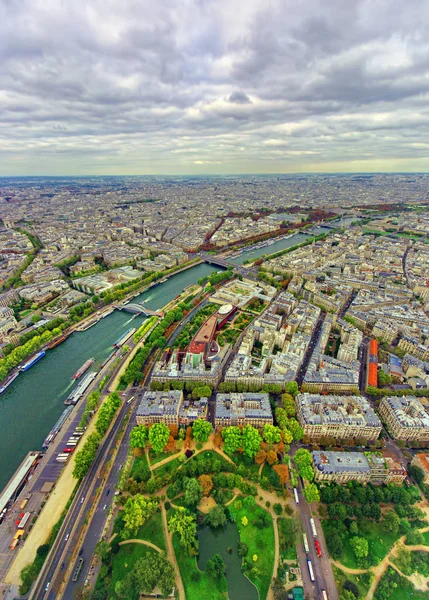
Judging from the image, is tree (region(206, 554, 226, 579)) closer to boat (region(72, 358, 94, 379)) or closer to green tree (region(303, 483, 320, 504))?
green tree (region(303, 483, 320, 504))

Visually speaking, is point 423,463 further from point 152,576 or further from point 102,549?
point 102,549

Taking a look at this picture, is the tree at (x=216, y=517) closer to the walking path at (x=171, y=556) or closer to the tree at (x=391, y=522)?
the walking path at (x=171, y=556)

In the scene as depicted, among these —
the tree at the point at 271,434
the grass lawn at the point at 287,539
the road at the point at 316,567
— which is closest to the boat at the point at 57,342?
the tree at the point at 271,434

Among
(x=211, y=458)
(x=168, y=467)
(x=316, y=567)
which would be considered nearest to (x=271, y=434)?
(x=211, y=458)

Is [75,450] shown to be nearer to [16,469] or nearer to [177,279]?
[16,469]

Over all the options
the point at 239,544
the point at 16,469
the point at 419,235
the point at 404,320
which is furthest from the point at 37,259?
the point at 419,235

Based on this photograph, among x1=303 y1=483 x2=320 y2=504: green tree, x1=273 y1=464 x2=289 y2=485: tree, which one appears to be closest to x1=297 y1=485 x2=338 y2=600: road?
x1=303 y1=483 x2=320 y2=504: green tree
